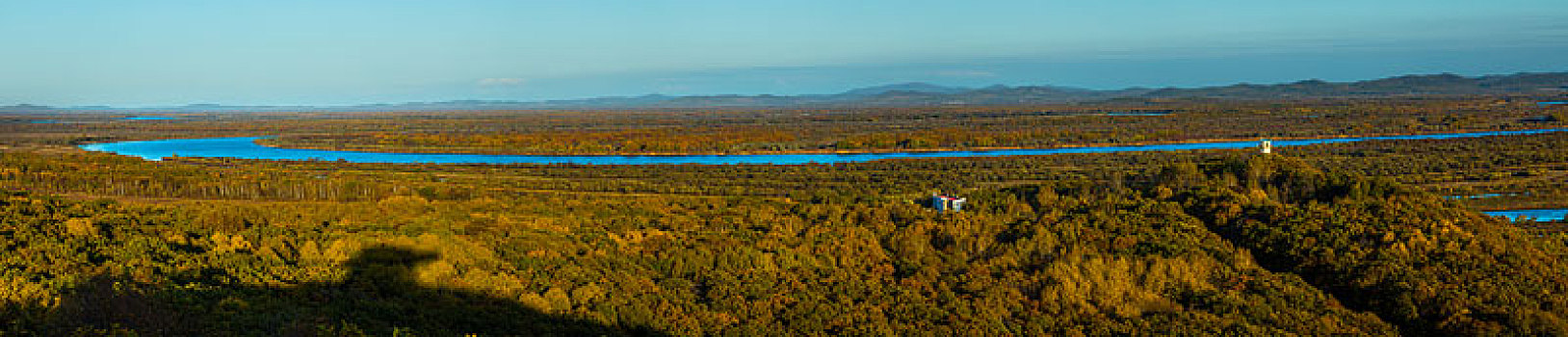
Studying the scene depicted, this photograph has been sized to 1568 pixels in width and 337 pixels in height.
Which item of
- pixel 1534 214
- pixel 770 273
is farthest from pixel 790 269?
pixel 1534 214

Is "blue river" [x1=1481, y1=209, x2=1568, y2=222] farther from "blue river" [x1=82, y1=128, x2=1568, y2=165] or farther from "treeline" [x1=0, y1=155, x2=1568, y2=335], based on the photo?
"blue river" [x1=82, y1=128, x2=1568, y2=165]

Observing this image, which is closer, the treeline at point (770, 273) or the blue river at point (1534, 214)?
the treeline at point (770, 273)

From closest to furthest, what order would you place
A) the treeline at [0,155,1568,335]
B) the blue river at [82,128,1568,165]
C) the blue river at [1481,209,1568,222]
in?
1. the treeline at [0,155,1568,335]
2. the blue river at [1481,209,1568,222]
3. the blue river at [82,128,1568,165]

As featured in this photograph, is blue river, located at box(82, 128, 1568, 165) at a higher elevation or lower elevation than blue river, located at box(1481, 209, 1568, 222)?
higher

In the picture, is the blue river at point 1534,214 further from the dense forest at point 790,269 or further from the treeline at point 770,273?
the treeline at point 770,273

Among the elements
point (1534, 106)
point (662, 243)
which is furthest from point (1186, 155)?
point (1534, 106)

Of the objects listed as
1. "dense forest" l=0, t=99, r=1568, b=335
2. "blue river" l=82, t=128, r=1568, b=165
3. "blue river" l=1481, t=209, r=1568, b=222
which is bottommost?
"blue river" l=1481, t=209, r=1568, b=222

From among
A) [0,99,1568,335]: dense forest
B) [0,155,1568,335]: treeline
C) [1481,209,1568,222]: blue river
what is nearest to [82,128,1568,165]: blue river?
[1481,209,1568,222]: blue river

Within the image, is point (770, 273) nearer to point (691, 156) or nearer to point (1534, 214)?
point (1534, 214)

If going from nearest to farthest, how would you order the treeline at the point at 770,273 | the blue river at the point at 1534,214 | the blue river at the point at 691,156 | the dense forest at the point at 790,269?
the treeline at the point at 770,273 < the dense forest at the point at 790,269 < the blue river at the point at 1534,214 < the blue river at the point at 691,156

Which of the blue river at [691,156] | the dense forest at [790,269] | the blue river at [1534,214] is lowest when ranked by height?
the blue river at [1534,214]

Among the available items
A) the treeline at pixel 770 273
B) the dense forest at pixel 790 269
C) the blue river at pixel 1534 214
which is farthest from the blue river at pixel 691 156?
the treeline at pixel 770 273
